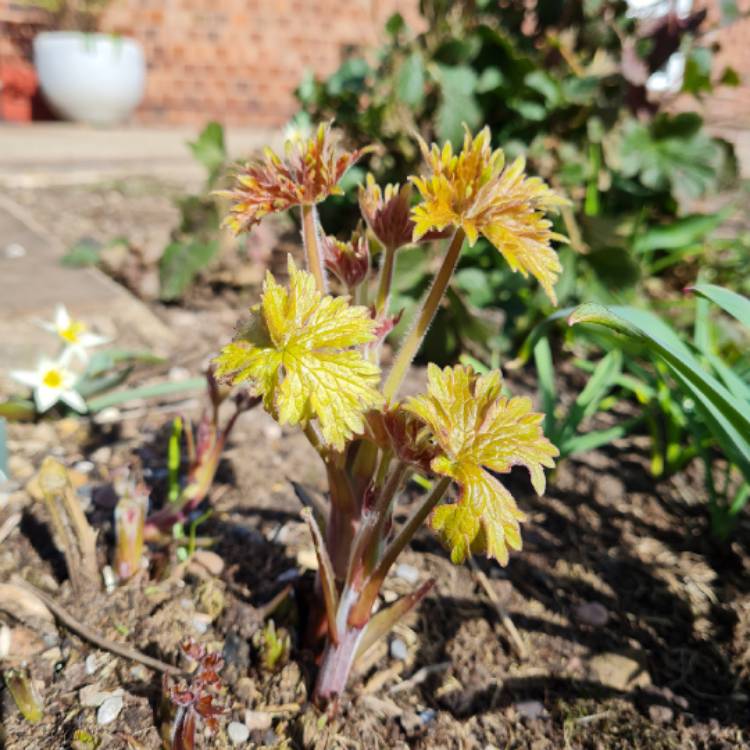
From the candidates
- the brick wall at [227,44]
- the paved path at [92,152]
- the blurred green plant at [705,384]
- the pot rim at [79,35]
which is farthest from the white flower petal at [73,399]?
the pot rim at [79,35]

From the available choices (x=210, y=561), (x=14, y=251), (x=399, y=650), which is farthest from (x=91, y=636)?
(x=14, y=251)

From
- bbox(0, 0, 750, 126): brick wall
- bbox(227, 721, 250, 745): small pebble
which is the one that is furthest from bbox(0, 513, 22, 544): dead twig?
bbox(0, 0, 750, 126): brick wall

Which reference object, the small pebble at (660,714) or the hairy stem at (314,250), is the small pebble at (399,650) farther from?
the hairy stem at (314,250)

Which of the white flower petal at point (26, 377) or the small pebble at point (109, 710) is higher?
the white flower petal at point (26, 377)

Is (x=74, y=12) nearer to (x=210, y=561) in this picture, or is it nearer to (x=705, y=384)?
(x=210, y=561)

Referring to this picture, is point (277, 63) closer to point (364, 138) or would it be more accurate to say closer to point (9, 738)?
point (364, 138)

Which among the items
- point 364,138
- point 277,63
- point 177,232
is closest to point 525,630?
point 364,138

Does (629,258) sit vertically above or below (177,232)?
above
